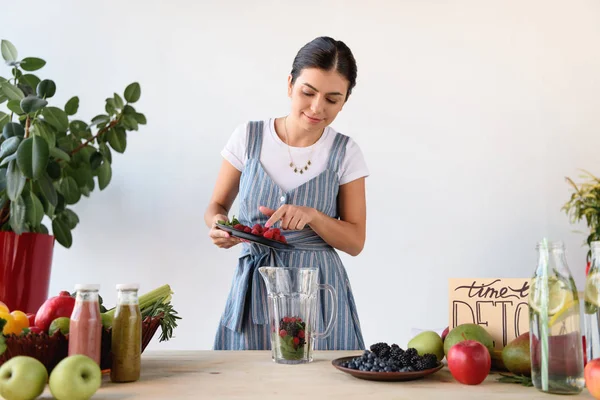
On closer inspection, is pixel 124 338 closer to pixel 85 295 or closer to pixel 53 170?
pixel 85 295

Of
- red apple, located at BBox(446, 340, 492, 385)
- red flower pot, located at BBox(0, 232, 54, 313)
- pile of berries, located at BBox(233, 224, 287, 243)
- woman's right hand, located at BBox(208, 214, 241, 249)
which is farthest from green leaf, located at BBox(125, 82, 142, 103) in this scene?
red apple, located at BBox(446, 340, 492, 385)

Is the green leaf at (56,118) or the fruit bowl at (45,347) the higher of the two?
the green leaf at (56,118)

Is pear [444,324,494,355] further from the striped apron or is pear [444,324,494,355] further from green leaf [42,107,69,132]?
green leaf [42,107,69,132]

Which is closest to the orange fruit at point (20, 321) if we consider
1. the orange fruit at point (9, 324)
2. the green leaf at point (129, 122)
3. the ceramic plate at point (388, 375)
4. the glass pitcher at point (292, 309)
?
the orange fruit at point (9, 324)

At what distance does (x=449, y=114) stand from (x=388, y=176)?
46 cm

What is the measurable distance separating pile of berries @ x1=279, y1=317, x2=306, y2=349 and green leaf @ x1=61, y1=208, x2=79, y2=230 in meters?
1.83

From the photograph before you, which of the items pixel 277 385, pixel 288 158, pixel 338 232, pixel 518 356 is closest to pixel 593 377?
pixel 518 356

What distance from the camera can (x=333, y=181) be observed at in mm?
1979

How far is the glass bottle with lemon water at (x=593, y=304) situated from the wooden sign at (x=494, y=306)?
7.3 inches

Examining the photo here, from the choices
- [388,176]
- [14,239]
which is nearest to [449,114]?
[388,176]

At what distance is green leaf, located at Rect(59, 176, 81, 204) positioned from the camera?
2662 mm

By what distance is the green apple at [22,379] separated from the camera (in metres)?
0.90

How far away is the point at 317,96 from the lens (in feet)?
6.16

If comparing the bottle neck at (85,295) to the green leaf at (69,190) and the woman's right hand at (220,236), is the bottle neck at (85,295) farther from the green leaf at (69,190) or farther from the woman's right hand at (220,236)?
the green leaf at (69,190)
